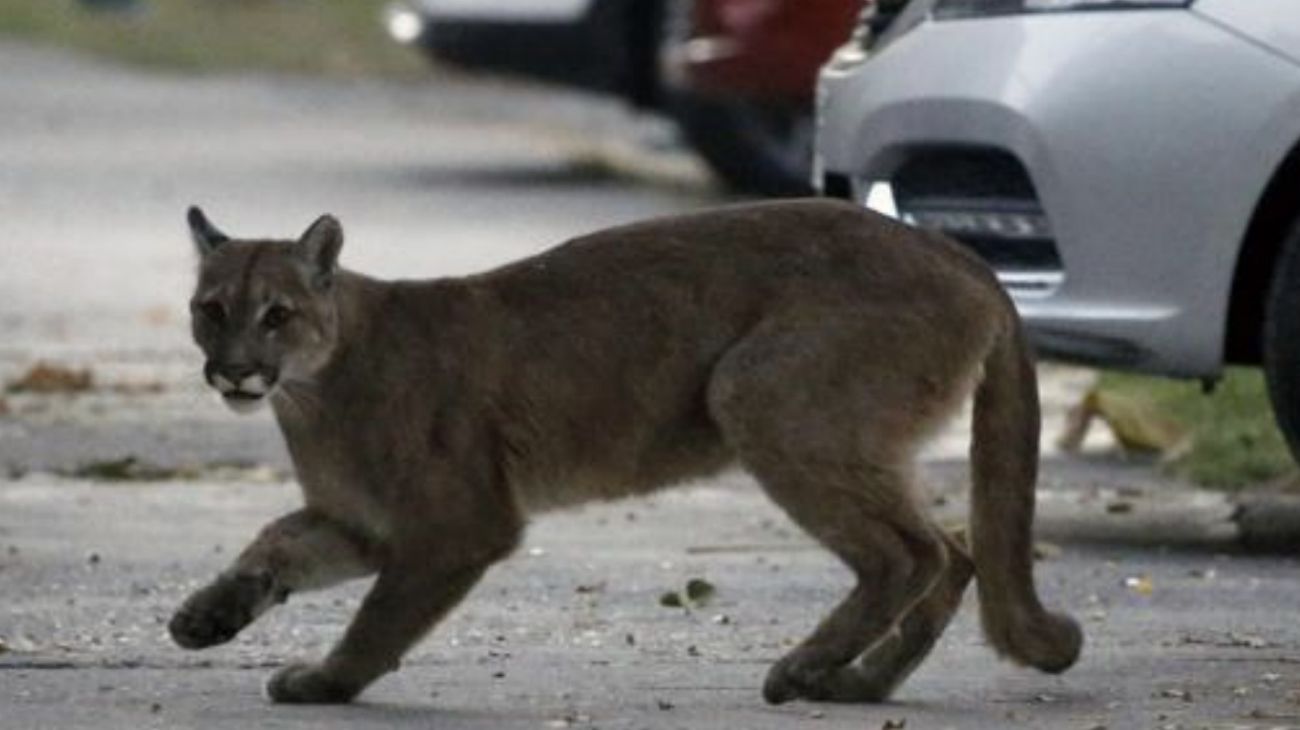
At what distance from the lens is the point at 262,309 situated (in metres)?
7.69

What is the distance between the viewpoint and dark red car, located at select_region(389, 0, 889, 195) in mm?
18094

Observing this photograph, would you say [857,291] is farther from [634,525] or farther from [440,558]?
[634,525]

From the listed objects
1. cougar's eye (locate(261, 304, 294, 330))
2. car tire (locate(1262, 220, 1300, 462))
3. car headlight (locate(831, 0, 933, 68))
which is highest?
cougar's eye (locate(261, 304, 294, 330))

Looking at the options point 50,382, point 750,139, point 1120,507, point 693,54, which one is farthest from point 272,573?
point 750,139

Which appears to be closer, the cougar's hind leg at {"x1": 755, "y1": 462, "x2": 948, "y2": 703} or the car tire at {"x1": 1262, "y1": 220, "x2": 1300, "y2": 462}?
the cougar's hind leg at {"x1": 755, "y1": 462, "x2": 948, "y2": 703}

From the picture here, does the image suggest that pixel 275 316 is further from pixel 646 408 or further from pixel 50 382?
pixel 50 382

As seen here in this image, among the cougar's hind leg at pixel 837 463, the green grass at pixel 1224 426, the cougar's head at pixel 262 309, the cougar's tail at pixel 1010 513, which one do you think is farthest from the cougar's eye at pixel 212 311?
the green grass at pixel 1224 426

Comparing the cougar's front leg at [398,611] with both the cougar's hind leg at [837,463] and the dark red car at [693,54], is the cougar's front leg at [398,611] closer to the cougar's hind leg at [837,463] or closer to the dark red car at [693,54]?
the cougar's hind leg at [837,463]

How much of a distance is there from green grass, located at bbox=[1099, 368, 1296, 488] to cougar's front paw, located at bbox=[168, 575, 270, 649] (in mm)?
3548

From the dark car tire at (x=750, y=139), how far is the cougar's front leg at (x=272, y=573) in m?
11.2

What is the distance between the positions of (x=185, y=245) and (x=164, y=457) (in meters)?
6.50

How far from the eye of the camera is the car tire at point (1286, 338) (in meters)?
9.59

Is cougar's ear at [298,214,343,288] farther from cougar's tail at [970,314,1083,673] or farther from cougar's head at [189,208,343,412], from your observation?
cougar's tail at [970,314,1083,673]

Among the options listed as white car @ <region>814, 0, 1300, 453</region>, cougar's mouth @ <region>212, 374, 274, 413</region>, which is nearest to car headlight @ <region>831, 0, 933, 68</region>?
white car @ <region>814, 0, 1300, 453</region>
